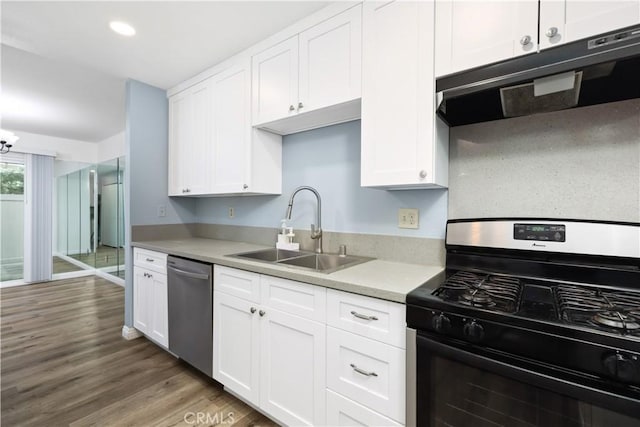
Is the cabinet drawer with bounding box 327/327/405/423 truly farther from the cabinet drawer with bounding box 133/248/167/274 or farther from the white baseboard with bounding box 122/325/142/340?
the white baseboard with bounding box 122/325/142/340

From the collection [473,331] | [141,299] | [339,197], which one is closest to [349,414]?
[473,331]

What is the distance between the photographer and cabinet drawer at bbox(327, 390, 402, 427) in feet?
3.75

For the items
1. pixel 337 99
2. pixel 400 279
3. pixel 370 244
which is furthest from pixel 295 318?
pixel 337 99

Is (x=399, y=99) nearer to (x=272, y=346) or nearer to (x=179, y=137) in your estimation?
(x=272, y=346)

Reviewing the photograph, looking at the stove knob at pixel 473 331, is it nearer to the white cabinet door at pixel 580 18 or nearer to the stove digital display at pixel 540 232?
the stove digital display at pixel 540 232

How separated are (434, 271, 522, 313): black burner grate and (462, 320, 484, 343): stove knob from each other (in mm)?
63

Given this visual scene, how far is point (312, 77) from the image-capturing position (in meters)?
1.73

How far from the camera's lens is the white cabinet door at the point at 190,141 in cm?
248

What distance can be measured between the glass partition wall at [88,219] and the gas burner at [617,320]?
539cm

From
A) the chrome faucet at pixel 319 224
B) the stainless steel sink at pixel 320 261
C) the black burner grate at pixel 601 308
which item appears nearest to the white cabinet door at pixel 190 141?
the chrome faucet at pixel 319 224

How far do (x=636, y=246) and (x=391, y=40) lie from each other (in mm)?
1319

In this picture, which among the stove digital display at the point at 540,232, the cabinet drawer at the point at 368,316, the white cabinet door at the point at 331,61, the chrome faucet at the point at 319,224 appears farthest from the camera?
the chrome faucet at the point at 319,224

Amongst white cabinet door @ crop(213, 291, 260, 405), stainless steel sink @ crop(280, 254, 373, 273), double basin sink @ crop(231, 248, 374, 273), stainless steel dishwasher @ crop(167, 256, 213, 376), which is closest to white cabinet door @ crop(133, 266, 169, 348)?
stainless steel dishwasher @ crop(167, 256, 213, 376)

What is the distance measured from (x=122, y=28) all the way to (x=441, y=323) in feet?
8.30
